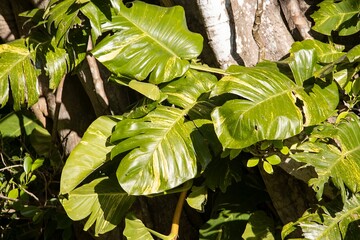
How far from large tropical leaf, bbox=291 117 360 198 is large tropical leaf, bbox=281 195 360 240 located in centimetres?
12

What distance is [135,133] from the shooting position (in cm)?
205

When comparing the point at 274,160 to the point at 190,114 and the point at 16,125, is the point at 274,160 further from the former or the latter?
the point at 16,125

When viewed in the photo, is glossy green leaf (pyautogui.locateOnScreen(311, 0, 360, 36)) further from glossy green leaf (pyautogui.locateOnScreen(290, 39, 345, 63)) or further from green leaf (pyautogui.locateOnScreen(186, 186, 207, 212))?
green leaf (pyautogui.locateOnScreen(186, 186, 207, 212))

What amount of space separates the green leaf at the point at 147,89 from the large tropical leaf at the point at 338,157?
1.72 ft

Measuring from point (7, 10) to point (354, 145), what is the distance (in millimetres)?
1903

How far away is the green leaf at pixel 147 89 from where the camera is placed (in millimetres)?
2039

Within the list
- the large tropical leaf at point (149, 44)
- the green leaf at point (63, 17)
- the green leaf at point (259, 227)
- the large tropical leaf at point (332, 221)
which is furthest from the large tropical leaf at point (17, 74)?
the large tropical leaf at point (332, 221)

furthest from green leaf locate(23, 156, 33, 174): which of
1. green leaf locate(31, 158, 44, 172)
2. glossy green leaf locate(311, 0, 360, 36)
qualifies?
glossy green leaf locate(311, 0, 360, 36)

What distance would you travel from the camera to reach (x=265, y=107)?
1.92 m

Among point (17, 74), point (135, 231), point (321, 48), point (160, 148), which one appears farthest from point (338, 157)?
point (17, 74)

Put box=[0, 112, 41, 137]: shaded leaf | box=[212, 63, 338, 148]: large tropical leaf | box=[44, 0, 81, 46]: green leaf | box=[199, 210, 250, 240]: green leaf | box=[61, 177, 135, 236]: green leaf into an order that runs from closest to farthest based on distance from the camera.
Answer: box=[212, 63, 338, 148]: large tropical leaf → box=[44, 0, 81, 46]: green leaf → box=[61, 177, 135, 236]: green leaf → box=[199, 210, 250, 240]: green leaf → box=[0, 112, 41, 137]: shaded leaf

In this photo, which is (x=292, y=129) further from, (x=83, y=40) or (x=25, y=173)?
(x=25, y=173)

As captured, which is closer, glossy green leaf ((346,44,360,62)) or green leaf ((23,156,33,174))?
glossy green leaf ((346,44,360,62))

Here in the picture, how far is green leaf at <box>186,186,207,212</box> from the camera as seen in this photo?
2.27 meters
